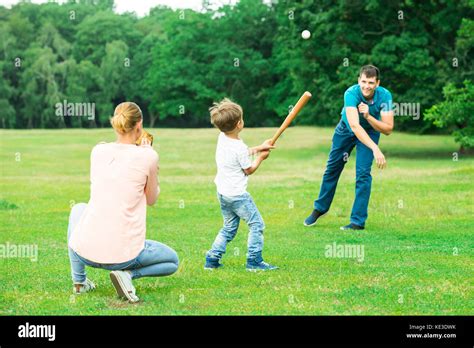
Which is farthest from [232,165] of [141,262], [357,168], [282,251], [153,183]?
[357,168]

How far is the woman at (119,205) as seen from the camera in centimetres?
640

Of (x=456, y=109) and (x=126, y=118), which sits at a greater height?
(x=126, y=118)

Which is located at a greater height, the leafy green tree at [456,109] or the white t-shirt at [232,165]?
the white t-shirt at [232,165]

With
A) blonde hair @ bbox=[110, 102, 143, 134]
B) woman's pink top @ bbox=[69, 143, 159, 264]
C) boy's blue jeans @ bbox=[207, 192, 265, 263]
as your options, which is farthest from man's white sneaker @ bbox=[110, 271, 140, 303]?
boy's blue jeans @ bbox=[207, 192, 265, 263]

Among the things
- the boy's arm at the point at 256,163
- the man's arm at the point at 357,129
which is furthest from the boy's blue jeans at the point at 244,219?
the man's arm at the point at 357,129

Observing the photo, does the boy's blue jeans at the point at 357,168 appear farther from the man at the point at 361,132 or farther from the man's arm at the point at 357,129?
the man's arm at the point at 357,129

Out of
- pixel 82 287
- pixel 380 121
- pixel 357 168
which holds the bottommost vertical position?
pixel 82 287

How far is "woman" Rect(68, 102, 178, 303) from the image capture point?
21.0 ft

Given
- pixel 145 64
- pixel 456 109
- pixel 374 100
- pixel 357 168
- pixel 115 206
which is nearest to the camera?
pixel 115 206

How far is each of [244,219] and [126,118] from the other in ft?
6.28

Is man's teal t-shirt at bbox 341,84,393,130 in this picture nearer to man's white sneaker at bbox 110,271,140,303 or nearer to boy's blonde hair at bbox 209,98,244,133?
boy's blonde hair at bbox 209,98,244,133

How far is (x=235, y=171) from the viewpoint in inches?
303

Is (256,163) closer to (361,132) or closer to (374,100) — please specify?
(361,132)
